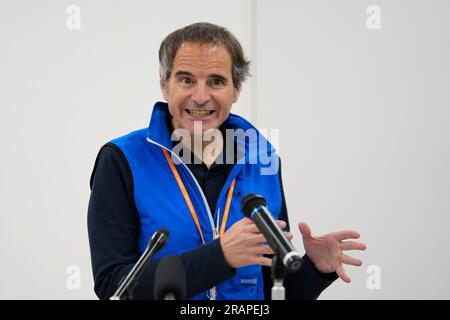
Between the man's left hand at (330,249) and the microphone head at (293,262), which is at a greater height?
the microphone head at (293,262)

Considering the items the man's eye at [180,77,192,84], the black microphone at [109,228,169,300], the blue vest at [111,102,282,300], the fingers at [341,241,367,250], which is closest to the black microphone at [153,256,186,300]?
the black microphone at [109,228,169,300]

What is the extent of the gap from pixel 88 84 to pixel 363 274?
172cm

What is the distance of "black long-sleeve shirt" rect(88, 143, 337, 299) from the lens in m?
1.01

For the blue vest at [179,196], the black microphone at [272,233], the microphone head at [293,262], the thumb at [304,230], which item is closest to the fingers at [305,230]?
the thumb at [304,230]

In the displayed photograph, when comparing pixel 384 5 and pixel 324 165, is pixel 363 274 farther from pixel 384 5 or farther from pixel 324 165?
pixel 384 5

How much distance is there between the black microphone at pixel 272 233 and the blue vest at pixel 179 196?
38 cm

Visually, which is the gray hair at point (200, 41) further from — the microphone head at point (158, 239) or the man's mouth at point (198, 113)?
the microphone head at point (158, 239)

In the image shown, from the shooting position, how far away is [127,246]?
1.15 meters

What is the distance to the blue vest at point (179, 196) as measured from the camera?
120 cm

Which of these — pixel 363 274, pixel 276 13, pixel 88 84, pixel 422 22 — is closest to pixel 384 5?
pixel 422 22

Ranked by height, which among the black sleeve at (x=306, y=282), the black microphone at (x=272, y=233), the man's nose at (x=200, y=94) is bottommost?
the black sleeve at (x=306, y=282)

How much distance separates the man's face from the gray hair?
16 millimetres

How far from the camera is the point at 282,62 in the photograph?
259cm

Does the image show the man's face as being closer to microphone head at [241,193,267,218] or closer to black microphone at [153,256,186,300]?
microphone head at [241,193,267,218]
